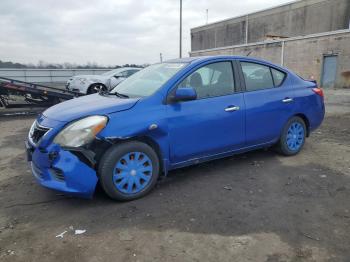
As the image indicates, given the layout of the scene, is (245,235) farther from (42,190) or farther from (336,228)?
(42,190)

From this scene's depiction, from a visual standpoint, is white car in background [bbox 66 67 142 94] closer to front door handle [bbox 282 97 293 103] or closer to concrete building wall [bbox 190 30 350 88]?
front door handle [bbox 282 97 293 103]

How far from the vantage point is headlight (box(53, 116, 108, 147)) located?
3422 millimetres

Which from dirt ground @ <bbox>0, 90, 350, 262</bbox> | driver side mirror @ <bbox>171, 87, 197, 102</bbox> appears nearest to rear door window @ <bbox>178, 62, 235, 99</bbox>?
driver side mirror @ <bbox>171, 87, 197, 102</bbox>

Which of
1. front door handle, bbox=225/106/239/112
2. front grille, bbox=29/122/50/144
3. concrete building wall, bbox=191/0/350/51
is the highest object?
concrete building wall, bbox=191/0/350/51

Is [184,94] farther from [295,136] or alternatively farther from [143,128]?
[295,136]

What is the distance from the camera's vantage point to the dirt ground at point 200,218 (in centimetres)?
279

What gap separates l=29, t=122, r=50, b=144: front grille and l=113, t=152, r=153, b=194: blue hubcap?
35.3 inches

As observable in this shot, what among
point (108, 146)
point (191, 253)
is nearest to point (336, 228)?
point (191, 253)

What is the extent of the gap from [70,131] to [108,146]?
1.39 feet

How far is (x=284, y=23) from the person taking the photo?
122ft

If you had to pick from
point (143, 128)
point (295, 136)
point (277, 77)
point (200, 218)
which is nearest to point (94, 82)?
point (277, 77)

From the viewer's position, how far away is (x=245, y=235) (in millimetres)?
3027

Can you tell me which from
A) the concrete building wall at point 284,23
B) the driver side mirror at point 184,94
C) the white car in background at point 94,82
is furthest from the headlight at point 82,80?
the concrete building wall at point 284,23

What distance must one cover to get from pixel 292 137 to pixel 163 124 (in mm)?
2539
